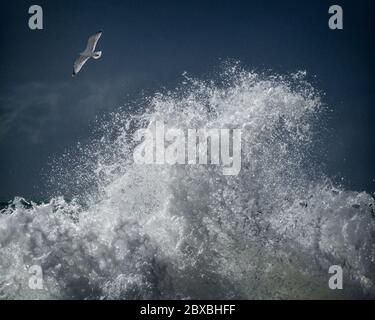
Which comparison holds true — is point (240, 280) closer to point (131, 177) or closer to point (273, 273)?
point (273, 273)

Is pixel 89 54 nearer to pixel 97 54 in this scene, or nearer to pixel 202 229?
pixel 97 54

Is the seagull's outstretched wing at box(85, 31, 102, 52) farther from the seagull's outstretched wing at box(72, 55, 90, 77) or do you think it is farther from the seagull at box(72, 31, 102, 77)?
the seagull's outstretched wing at box(72, 55, 90, 77)

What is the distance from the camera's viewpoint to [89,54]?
10.9m

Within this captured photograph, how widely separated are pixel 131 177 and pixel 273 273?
367cm

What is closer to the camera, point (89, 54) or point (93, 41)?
point (93, 41)

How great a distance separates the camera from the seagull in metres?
10.6

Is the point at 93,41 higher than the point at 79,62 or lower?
higher

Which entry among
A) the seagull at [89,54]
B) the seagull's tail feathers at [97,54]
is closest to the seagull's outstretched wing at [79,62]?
the seagull at [89,54]

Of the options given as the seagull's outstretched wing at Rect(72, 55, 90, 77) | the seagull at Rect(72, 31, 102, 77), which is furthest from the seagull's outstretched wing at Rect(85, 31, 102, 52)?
the seagull's outstretched wing at Rect(72, 55, 90, 77)

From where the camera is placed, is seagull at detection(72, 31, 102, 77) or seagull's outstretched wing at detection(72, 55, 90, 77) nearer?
seagull at detection(72, 31, 102, 77)

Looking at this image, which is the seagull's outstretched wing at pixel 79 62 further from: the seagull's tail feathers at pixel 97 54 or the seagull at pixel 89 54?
the seagull's tail feathers at pixel 97 54

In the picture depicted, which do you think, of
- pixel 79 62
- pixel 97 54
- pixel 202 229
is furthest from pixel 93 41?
pixel 202 229
